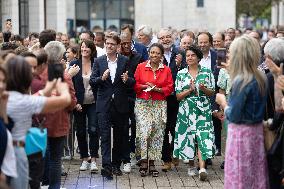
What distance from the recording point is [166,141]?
11.8 meters

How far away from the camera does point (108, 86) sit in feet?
36.0

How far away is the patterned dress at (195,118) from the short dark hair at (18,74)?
15.0 ft

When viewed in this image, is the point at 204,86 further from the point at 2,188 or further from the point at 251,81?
the point at 2,188

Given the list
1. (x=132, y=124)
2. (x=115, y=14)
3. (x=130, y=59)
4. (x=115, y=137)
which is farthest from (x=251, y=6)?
(x=115, y=137)

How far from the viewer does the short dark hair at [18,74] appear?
6609 mm

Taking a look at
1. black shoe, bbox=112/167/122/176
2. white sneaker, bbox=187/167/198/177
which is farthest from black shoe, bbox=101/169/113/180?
white sneaker, bbox=187/167/198/177

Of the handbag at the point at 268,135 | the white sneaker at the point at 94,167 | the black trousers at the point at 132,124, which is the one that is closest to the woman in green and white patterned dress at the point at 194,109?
the black trousers at the point at 132,124

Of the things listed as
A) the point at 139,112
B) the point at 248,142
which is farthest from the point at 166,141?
the point at 248,142

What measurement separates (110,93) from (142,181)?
1.40 metres

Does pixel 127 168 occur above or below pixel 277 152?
below

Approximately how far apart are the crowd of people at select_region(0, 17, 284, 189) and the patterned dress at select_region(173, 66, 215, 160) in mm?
15

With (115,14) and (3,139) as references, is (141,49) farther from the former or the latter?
(115,14)

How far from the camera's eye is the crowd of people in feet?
25.3

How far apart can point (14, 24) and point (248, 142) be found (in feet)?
49.4
